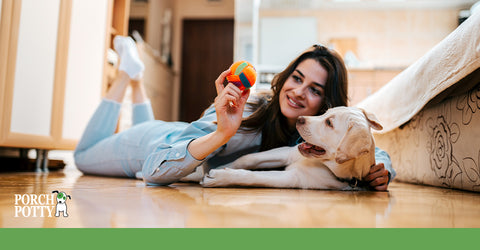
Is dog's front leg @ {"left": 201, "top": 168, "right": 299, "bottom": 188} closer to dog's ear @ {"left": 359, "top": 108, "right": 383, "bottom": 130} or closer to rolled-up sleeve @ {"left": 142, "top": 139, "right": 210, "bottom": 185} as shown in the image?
rolled-up sleeve @ {"left": 142, "top": 139, "right": 210, "bottom": 185}

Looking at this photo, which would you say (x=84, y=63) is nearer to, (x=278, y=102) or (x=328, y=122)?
(x=278, y=102)

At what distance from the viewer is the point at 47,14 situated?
2.08m

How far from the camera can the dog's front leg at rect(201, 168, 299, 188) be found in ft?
4.08

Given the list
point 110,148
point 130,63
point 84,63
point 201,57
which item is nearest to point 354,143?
point 110,148

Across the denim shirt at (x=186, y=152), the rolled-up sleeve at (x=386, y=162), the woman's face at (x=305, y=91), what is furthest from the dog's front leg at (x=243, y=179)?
the rolled-up sleeve at (x=386, y=162)

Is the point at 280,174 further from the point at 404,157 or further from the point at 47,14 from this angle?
the point at 47,14

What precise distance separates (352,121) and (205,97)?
5.07 metres

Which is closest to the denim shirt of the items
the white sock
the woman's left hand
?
the woman's left hand

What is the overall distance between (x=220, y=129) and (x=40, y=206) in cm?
52

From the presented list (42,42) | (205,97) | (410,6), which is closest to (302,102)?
(42,42)

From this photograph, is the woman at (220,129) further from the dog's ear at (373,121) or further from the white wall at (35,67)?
the white wall at (35,67)

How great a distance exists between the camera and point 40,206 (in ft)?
2.59

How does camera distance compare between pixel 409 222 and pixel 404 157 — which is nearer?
pixel 409 222

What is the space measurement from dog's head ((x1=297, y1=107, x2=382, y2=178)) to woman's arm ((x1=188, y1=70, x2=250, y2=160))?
239 mm
